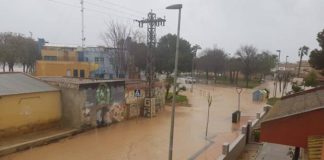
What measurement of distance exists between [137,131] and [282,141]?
51.7ft

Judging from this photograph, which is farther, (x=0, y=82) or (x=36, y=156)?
(x=0, y=82)

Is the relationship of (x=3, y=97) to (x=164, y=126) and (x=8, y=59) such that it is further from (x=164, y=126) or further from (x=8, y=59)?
(x=8, y=59)

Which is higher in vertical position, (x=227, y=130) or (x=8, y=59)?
(x=8, y=59)

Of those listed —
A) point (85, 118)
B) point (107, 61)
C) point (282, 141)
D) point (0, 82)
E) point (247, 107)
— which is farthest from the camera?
point (107, 61)

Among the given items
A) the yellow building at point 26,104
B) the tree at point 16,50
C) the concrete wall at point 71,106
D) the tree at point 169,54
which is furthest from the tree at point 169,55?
the yellow building at point 26,104

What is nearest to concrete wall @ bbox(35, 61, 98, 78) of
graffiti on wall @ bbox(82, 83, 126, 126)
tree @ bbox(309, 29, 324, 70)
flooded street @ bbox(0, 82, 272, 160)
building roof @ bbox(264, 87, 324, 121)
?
flooded street @ bbox(0, 82, 272, 160)

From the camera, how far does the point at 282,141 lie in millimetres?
8203

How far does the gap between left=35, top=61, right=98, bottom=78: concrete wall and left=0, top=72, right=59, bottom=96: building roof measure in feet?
83.1

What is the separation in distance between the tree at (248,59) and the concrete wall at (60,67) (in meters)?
33.1

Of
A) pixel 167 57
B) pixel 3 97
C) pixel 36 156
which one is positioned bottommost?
pixel 36 156

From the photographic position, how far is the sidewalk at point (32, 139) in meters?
17.1

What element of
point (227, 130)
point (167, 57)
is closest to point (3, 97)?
point (227, 130)

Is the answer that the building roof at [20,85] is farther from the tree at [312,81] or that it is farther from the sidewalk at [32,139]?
the tree at [312,81]

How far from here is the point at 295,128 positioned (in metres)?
7.95
